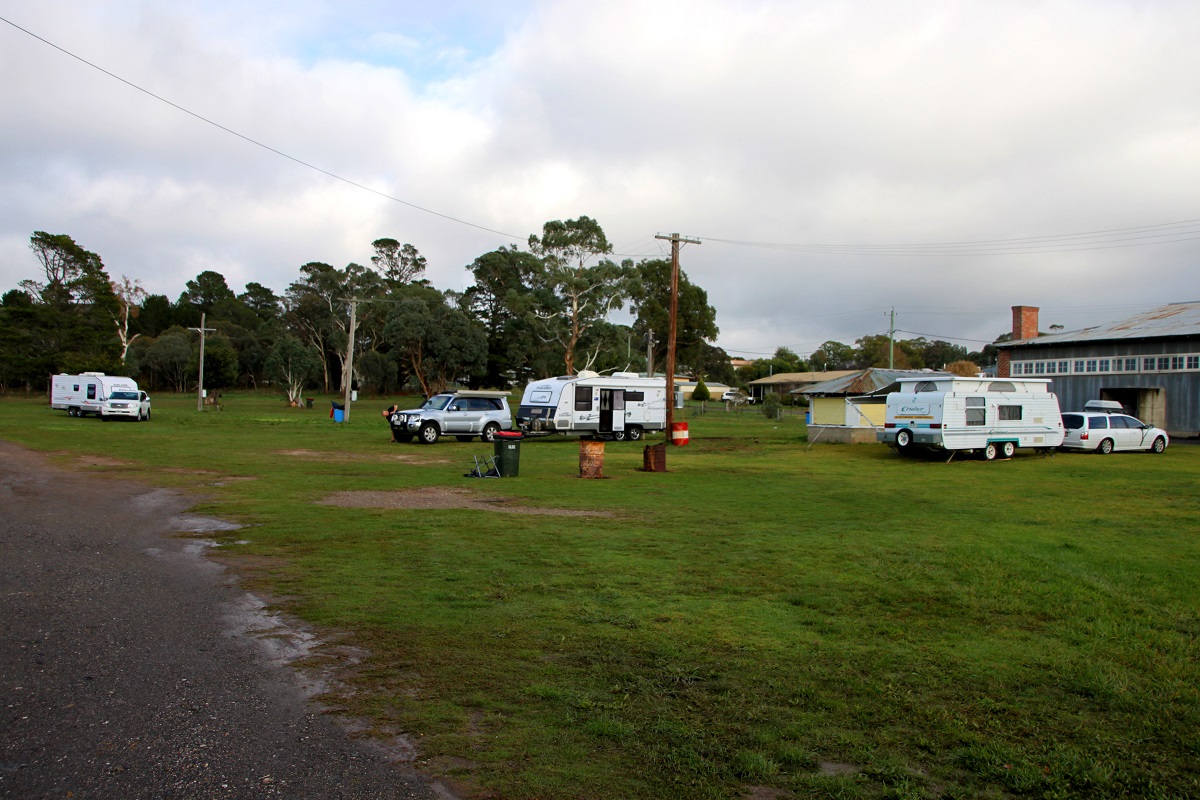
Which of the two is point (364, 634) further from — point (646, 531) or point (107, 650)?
point (646, 531)

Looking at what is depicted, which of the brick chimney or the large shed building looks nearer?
the large shed building

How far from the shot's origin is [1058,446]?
2812cm

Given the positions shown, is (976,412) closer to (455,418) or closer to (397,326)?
(455,418)

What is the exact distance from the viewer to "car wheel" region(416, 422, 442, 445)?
28.5m

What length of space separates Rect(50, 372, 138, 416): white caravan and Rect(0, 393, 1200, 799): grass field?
3065 centimetres

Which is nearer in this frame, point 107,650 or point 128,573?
point 107,650

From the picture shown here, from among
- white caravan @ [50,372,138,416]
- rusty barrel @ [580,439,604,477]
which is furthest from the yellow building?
white caravan @ [50,372,138,416]

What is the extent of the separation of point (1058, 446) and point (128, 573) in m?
28.6

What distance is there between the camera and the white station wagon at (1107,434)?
92.8 ft

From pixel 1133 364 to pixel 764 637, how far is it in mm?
38355

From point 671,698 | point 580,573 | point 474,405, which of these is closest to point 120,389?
point 474,405

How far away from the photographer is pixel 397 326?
211 ft

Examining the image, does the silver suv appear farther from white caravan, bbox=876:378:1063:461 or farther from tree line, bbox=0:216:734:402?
tree line, bbox=0:216:734:402

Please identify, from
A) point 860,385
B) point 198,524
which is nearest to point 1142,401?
point 860,385
